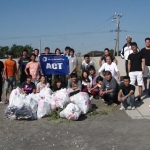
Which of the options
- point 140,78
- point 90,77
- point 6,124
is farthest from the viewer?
point 90,77

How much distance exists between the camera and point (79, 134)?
570 centimetres

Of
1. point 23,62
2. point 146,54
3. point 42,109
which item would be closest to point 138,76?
point 146,54

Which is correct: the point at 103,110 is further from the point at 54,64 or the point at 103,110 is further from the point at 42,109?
the point at 54,64

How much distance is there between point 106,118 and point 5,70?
3821mm

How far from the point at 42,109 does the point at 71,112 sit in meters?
0.81

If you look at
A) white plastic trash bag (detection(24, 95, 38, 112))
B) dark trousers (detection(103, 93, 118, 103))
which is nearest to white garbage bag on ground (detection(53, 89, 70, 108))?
white plastic trash bag (detection(24, 95, 38, 112))

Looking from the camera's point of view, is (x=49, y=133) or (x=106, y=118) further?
(x=106, y=118)

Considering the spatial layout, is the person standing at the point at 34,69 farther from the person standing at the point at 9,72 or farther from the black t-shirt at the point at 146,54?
the black t-shirt at the point at 146,54

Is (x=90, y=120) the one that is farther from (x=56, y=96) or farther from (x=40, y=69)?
(x=40, y=69)

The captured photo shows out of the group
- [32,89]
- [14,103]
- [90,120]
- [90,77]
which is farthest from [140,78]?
[14,103]

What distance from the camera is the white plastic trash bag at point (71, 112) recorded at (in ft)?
22.0

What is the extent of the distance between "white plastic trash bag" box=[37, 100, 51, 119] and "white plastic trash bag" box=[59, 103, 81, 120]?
46cm

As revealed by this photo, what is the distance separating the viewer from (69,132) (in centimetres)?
586

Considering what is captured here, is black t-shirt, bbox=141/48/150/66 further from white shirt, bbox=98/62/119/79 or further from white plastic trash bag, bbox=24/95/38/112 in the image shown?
white plastic trash bag, bbox=24/95/38/112
